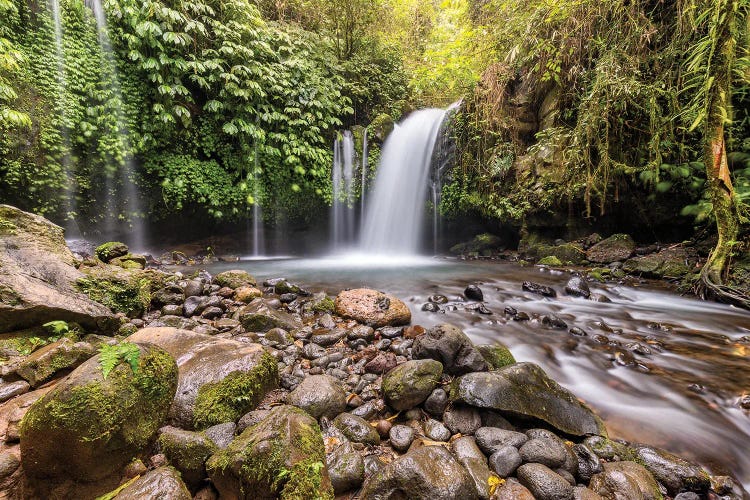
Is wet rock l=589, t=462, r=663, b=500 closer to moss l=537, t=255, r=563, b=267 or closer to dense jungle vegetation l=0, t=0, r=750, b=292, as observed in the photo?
dense jungle vegetation l=0, t=0, r=750, b=292

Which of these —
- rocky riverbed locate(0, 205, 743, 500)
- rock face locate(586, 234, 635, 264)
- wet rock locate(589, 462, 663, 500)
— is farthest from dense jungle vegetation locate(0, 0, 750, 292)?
wet rock locate(589, 462, 663, 500)

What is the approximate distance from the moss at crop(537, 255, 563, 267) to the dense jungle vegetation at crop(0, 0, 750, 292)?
4.52ft

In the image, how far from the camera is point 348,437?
1.88 meters

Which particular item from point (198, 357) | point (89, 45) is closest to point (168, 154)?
point (89, 45)

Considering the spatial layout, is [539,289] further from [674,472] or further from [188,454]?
[188,454]

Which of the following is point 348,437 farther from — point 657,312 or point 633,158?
point 633,158

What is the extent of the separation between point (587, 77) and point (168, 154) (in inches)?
434

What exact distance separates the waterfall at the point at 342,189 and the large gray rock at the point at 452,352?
812 cm

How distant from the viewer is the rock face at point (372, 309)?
3.79m

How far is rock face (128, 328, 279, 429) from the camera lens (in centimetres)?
187

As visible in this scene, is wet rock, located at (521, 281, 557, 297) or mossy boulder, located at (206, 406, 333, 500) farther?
wet rock, located at (521, 281, 557, 297)

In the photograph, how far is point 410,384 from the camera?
220 centimetres

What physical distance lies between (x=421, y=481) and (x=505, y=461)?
603 mm

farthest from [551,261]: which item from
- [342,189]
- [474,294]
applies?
[342,189]
